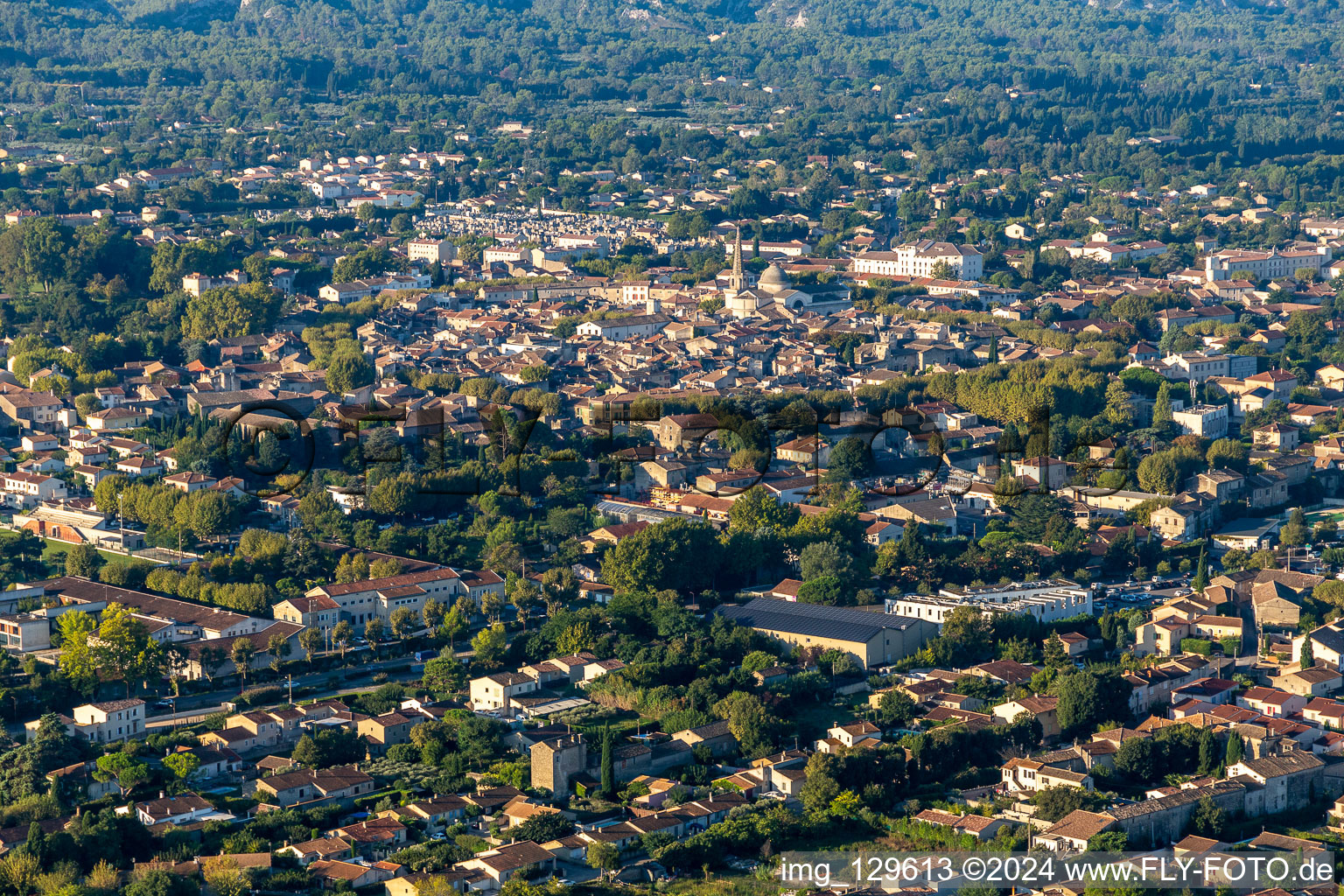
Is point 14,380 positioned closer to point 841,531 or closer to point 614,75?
point 841,531

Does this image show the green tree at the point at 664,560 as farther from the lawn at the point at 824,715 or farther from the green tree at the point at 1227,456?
the green tree at the point at 1227,456

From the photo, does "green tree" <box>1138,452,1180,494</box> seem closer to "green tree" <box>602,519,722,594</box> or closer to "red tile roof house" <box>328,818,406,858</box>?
"green tree" <box>602,519,722,594</box>

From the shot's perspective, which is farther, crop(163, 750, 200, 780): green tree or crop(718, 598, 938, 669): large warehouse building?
crop(718, 598, 938, 669): large warehouse building

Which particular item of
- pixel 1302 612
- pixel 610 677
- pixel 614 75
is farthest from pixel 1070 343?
pixel 614 75

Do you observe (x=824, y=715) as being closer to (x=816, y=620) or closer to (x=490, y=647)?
(x=816, y=620)

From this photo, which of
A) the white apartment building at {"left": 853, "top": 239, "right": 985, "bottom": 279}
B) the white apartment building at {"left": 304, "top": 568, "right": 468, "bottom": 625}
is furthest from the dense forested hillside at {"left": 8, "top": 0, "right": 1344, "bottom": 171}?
the white apartment building at {"left": 304, "top": 568, "right": 468, "bottom": 625}

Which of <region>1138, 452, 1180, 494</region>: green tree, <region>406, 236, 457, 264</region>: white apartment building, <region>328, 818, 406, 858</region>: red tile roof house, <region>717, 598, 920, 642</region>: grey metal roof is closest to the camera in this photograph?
<region>328, 818, 406, 858</region>: red tile roof house
